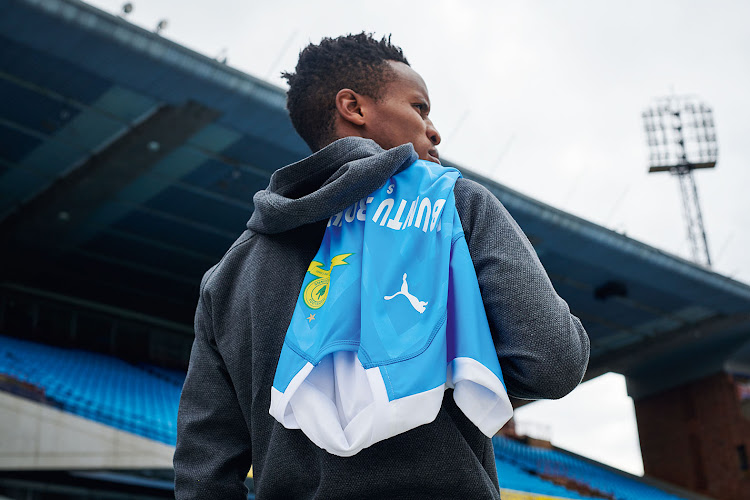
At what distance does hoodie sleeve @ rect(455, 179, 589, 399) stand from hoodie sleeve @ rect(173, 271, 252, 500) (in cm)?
54

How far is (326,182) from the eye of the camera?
1328 mm

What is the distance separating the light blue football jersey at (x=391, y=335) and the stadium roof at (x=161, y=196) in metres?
9.03

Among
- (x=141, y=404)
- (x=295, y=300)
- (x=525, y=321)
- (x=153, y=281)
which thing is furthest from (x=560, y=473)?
(x=525, y=321)

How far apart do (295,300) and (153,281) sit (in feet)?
54.1

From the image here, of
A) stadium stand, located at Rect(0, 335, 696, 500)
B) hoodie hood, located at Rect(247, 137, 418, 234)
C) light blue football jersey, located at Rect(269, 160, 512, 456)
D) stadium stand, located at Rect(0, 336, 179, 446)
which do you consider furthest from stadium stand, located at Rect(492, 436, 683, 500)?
light blue football jersey, located at Rect(269, 160, 512, 456)

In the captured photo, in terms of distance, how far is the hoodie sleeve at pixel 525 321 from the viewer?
107 centimetres

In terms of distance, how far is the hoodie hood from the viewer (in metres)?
1.25

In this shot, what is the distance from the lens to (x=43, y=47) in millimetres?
9633

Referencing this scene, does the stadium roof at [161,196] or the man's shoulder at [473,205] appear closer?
the man's shoulder at [473,205]

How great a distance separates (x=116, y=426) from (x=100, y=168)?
13.4 feet

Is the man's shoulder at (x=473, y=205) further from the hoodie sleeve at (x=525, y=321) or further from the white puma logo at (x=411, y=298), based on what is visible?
the white puma logo at (x=411, y=298)

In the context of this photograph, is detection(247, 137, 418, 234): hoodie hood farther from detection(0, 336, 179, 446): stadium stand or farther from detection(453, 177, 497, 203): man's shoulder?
detection(0, 336, 179, 446): stadium stand

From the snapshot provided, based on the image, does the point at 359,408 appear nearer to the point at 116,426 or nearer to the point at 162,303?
the point at 116,426

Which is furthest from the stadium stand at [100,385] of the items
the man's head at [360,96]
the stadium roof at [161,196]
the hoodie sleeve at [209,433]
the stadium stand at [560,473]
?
the man's head at [360,96]
